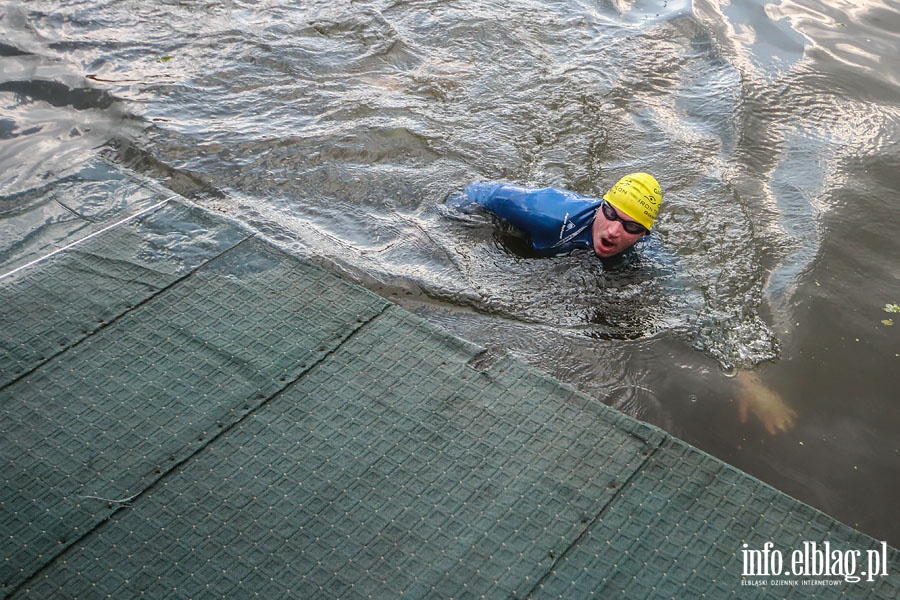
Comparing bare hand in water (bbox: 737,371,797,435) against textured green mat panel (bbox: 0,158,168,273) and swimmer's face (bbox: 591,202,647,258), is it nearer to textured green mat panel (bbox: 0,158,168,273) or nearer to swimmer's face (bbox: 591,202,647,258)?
swimmer's face (bbox: 591,202,647,258)

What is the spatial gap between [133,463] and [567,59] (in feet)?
16.1

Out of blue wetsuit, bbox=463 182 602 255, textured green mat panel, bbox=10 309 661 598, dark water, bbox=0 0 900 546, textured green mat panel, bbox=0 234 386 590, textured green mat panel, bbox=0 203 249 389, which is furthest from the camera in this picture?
blue wetsuit, bbox=463 182 602 255

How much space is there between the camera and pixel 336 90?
5.96 m

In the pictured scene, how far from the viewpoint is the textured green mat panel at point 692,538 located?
2766 millimetres

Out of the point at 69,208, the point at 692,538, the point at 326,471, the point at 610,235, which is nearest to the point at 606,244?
the point at 610,235

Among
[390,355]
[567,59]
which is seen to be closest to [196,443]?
[390,355]

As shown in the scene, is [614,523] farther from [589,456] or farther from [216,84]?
[216,84]

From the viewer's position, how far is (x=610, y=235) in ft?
14.0

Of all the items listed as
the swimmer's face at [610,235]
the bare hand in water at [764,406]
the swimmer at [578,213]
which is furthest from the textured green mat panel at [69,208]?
the bare hand in water at [764,406]

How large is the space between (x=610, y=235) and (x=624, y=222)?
4.1 inches

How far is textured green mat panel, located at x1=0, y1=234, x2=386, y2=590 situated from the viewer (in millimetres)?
2896

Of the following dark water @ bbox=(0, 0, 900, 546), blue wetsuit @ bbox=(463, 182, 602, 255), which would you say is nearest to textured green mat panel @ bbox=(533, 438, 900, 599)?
dark water @ bbox=(0, 0, 900, 546)

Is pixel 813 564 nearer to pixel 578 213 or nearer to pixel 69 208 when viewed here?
pixel 578 213

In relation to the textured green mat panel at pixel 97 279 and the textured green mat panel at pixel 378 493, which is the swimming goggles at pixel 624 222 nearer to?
the textured green mat panel at pixel 378 493
